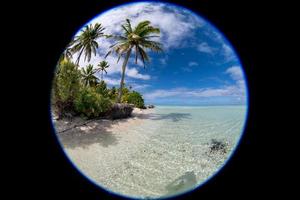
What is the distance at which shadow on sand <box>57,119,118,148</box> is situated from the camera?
6.44 meters

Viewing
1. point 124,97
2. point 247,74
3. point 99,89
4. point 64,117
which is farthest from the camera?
point 124,97

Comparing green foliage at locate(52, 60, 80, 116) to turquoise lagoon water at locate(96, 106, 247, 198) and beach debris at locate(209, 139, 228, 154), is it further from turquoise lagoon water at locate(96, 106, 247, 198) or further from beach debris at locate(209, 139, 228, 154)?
beach debris at locate(209, 139, 228, 154)

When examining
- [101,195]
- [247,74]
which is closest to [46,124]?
[101,195]

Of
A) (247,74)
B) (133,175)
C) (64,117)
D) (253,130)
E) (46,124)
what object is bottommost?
(133,175)

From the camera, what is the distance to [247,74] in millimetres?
2947

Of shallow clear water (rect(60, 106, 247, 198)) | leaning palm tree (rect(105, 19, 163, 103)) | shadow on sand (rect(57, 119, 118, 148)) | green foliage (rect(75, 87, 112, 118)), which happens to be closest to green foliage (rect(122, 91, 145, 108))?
leaning palm tree (rect(105, 19, 163, 103))

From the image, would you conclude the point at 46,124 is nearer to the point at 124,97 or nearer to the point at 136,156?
the point at 136,156

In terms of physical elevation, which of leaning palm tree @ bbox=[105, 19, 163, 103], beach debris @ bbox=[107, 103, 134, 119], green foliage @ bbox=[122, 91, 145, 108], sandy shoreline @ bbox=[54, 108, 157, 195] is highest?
leaning palm tree @ bbox=[105, 19, 163, 103]

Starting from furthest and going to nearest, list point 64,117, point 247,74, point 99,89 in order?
point 99,89 < point 64,117 < point 247,74

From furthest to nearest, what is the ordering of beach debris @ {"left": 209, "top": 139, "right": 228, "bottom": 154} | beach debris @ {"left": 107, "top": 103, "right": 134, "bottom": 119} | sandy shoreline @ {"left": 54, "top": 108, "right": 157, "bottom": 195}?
beach debris @ {"left": 107, "top": 103, "right": 134, "bottom": 119}
beach debris @ {"left": 209, "top": 139, "right": 228, "bottom": 154}
sandy shoreline @ {"left": 54, "top": 108, "right": 157, "bottom": 195}

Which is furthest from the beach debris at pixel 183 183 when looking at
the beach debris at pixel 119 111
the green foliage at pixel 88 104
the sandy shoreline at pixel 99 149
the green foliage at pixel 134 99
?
the green foliage at pixel 134 99

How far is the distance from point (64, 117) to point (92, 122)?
4.07 feet

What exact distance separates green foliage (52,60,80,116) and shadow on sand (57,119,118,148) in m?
1.51

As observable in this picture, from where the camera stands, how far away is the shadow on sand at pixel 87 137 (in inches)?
253
